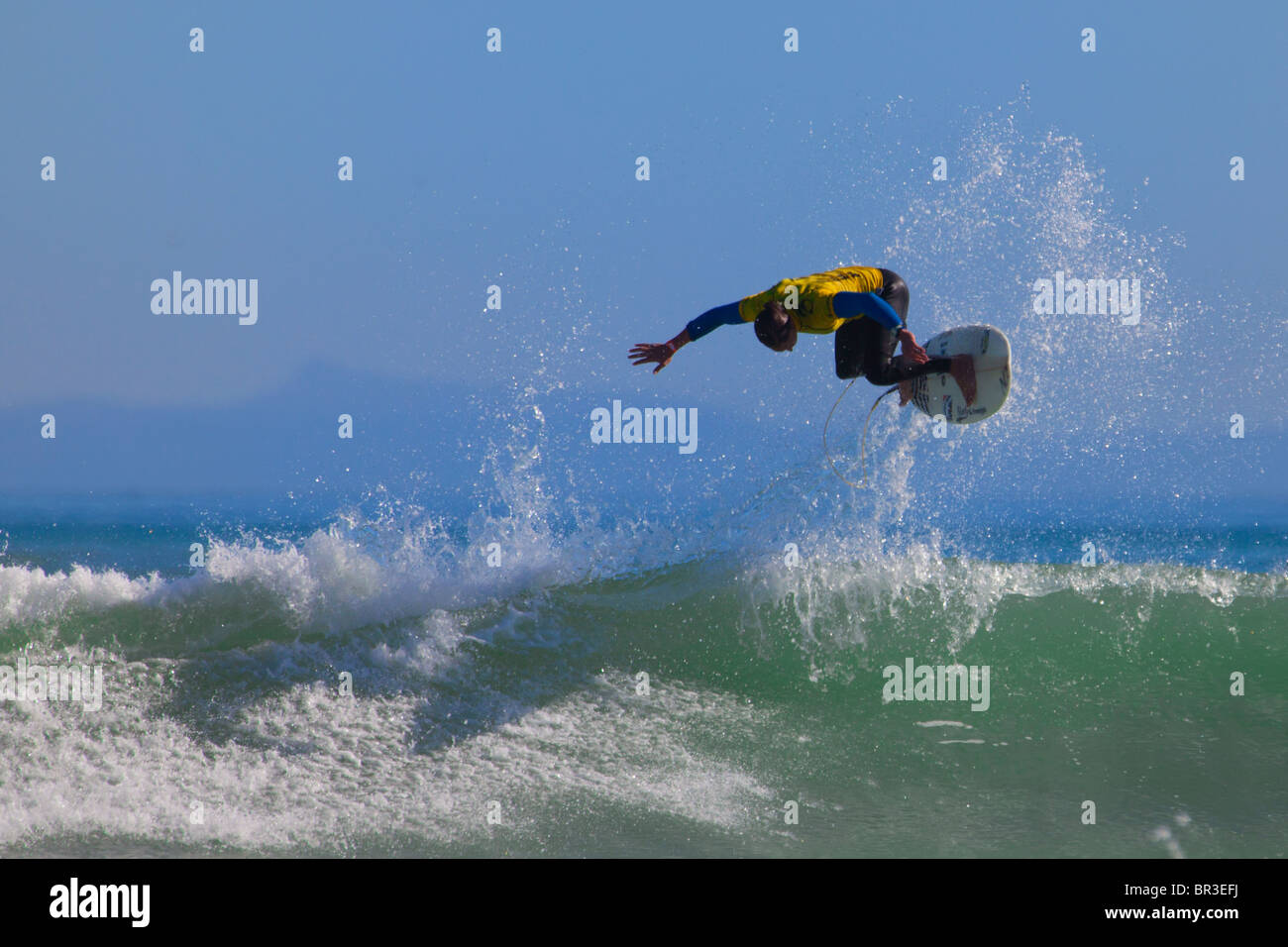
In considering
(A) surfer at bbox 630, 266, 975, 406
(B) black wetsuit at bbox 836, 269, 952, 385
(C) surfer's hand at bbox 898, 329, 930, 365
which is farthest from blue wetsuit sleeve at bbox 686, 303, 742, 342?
(C) surfer's hand at bbox 898, 329, 930, 365

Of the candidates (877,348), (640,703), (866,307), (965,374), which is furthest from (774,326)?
(640,703)

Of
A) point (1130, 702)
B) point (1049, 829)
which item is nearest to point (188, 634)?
point (1049, 829)

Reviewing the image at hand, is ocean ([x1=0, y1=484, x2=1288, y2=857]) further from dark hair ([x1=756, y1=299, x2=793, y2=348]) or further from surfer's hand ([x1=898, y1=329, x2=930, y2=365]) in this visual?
dark hair ([x1=756, y1=299, x2=793, y2=348])

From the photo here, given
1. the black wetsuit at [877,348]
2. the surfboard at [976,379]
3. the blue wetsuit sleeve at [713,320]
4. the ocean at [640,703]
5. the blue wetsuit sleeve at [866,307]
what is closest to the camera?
the ocean at [640,703]

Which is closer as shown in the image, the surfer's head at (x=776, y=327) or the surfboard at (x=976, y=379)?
the surfer's head at (x=776, y=327)

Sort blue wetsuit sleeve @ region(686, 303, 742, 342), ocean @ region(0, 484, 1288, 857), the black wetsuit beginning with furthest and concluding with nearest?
blue wetsuit sleeve @ region(686, 303, 742, 342) → the black wetsuit → ocean @ region(0, 484, 1288, 857)

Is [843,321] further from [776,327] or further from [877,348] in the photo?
[776,327]

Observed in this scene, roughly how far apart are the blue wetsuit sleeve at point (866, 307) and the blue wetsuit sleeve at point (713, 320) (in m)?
0.75

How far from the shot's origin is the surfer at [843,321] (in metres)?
5.81

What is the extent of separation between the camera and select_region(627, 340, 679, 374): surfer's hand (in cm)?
622

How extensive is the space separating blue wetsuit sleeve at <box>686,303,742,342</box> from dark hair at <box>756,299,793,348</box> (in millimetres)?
451

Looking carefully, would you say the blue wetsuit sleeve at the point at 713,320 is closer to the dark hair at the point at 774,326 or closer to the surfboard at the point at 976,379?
the dark hair at the point at 774,326

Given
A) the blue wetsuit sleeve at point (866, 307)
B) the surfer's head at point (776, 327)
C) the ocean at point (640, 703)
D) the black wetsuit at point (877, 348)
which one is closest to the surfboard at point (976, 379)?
the black wetsuit at point (877, 348)

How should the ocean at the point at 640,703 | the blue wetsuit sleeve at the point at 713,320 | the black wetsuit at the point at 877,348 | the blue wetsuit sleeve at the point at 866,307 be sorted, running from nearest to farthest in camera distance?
1. the ocean at the point at 640,703
2. the blue wetsuit sleeve at the point at 866,307
3. the black wetsuit at the point at 877,348
4. the blue wetsuit sleeve at the point at 713,320
